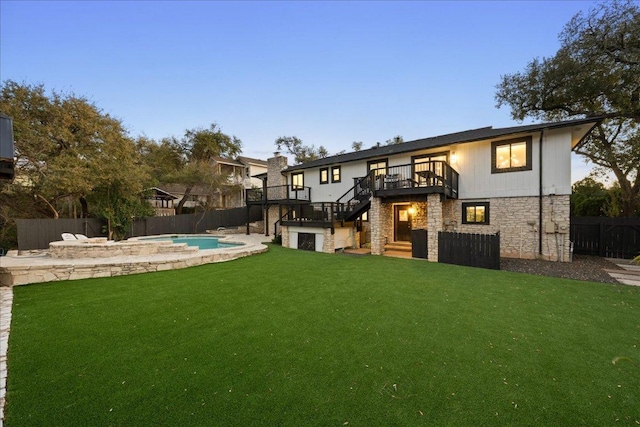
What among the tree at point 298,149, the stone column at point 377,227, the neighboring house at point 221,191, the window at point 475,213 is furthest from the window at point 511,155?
the tree at point 298,149

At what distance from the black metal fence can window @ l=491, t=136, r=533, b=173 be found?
16119 mm

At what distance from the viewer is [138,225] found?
57.5 feet

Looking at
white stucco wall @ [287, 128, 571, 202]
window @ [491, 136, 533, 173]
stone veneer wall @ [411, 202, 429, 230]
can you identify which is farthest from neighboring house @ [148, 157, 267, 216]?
window @ [491, 136, 533, 173]

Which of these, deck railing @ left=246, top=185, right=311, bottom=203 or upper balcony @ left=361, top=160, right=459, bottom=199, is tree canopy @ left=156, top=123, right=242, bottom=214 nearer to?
deck railing @ left=246, top=185, right=311, bottom=203

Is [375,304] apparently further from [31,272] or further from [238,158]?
[238,158]

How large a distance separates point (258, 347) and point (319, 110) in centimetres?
2608

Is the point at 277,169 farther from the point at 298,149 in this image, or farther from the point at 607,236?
the point at 607,236

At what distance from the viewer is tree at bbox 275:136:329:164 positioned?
1390 inches

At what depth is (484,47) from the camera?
16.0m

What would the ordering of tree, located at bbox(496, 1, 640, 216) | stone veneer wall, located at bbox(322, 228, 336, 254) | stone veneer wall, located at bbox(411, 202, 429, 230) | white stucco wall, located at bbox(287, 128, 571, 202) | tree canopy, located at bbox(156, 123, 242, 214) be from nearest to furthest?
white stucco wall, located at bbox(287, 128, 571, 202), tree, located at bbox(496, 1, 640, 216), stone veneer wall, located at bbox(322, 228, 336, 254), stone veneer wall, located at bbox(411, 202, 429, 230), tree canopy, located at bbox(156, 123, 242, 214)

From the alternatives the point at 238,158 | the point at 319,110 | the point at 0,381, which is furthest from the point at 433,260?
the point at 238,158

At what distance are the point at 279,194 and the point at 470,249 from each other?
1347 centimetres

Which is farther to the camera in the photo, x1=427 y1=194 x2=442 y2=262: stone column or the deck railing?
the deck railing

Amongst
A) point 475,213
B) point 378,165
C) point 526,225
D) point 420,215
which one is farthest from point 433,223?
point 378,165
